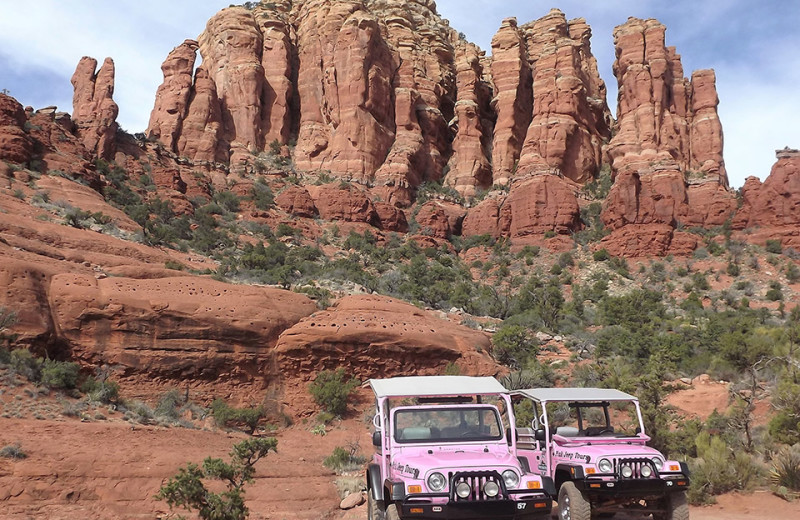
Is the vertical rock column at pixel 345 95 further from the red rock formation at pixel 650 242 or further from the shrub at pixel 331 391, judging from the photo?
the shrub at pixel 331 391

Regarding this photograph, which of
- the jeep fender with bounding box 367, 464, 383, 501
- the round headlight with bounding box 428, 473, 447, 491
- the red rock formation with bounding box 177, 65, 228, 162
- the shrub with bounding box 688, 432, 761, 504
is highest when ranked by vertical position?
the red rock formation with bounding box 177, 65, 228, 162

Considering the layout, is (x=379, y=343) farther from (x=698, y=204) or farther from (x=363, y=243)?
(x=698, y=204)

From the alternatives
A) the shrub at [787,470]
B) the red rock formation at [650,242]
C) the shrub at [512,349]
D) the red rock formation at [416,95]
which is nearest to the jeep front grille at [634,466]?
the shrub at [787,470]

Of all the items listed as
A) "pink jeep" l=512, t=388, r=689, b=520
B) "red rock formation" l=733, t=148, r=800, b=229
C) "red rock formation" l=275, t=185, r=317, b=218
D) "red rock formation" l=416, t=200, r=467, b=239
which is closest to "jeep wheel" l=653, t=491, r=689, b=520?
"pink jeep" l=512, t=388, r=689, b=520

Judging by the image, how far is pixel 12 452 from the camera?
9.99m

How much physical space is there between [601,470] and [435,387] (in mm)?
2260

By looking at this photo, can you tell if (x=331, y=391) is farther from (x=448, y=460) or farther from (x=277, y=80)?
(x=277, y=80)

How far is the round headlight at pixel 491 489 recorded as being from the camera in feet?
19.0

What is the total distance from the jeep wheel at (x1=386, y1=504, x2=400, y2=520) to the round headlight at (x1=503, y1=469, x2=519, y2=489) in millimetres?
1157

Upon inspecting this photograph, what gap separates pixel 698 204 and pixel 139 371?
4647 centimetres

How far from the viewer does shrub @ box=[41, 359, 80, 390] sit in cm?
1378

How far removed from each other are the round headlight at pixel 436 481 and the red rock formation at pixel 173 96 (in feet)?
174

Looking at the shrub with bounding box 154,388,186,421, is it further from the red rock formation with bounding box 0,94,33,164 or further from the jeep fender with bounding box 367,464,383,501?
the red rock formation with bounding box 0,94,33,164

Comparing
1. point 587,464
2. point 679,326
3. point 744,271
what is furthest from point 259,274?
point 744,271
